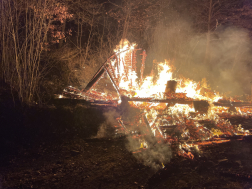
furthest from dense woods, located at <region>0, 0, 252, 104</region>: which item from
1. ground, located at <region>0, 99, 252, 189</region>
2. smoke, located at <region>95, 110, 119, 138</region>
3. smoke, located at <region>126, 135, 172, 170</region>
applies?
smoke, located at <region>126, 135, 172, 170</region>

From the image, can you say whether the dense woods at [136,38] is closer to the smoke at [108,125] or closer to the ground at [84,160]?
the ground at [84,160]

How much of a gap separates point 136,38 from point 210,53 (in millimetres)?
8544

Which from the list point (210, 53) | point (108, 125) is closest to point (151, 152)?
point (108, 125)

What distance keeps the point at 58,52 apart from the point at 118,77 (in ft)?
14.0

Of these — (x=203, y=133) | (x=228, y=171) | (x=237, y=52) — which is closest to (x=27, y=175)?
(x=228, y=171)

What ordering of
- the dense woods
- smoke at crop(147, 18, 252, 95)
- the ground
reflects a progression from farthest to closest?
smoke at crop(147, 18, 252, 95) → the dense woods → the ground

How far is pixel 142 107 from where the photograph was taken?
5953mm

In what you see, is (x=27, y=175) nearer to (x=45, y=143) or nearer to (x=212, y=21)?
(x=45, y=143)

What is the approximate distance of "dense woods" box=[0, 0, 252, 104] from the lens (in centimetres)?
683

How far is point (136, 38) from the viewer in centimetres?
1199

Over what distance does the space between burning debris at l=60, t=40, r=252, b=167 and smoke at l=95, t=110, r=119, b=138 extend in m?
0.18

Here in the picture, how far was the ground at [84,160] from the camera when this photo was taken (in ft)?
9.94

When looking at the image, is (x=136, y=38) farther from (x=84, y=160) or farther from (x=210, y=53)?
(x=84, y=160)

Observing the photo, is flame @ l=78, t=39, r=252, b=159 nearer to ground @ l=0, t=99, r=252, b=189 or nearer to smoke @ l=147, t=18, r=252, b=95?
ground @ l=0, t=99, r=252, b=189
